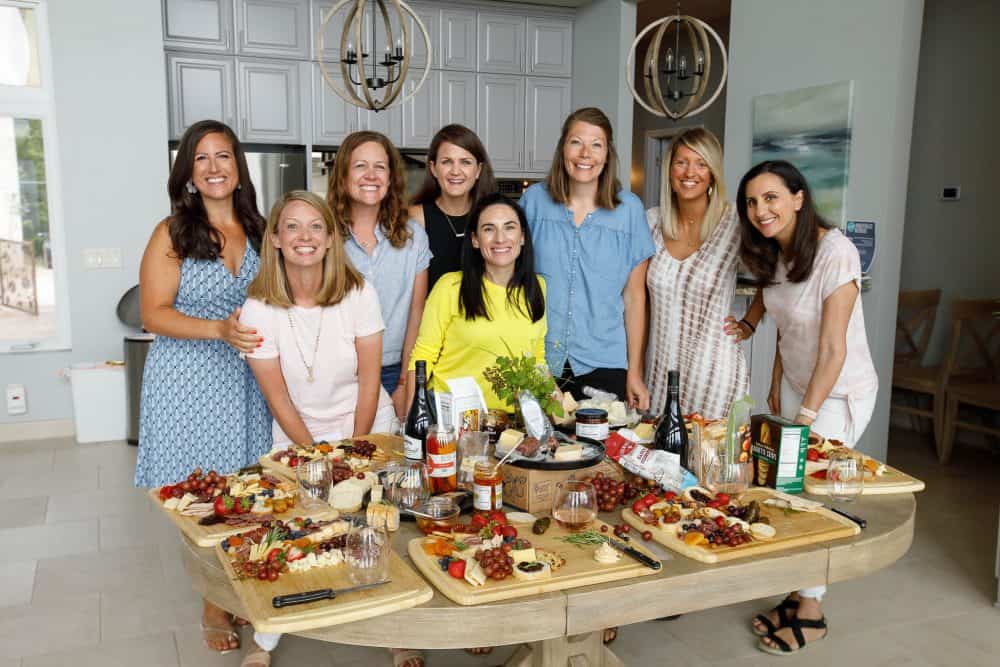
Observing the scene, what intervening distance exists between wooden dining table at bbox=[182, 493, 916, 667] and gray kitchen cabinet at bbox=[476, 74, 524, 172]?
4.88 meters

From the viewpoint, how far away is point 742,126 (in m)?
5.05

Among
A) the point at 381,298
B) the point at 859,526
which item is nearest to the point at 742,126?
the point at 381,298

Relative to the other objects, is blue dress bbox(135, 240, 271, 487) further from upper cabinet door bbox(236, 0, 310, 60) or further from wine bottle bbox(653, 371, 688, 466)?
upper cabinet door bbox(236, 0, 310, 60)

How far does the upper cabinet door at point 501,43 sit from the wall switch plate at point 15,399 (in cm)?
378

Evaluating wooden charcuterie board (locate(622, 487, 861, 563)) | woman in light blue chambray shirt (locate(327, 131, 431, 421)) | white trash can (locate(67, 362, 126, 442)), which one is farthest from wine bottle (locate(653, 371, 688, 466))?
white trash can (locate(67, 362, 126, 442))

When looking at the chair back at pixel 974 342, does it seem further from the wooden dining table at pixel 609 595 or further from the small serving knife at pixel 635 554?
the small serving knife at pixel 635 554

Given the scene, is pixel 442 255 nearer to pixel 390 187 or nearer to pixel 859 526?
pixel 390 187

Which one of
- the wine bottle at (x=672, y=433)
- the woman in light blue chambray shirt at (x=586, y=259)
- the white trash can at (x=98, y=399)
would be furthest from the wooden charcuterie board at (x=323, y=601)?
the white trash can at (x=98, y=399)

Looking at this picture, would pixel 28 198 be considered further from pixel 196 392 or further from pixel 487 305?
pixel 487 305

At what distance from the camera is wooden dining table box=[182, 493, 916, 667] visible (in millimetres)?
1330

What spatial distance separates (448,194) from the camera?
Result: 2865 millimetres

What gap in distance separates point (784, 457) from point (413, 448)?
0.86 metres

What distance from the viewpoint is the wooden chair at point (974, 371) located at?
4414 mm

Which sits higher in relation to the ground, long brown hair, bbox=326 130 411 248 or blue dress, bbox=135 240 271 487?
long brown hair, bbox=326 130 411 248
